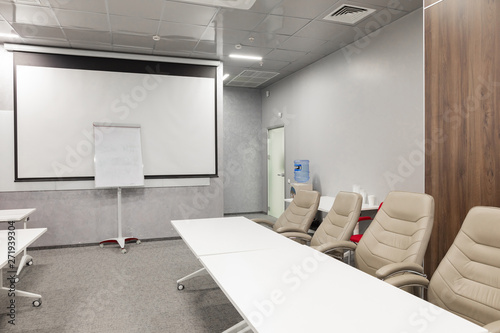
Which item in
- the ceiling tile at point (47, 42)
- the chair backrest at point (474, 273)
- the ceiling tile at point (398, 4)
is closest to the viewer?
the chair backrest at point (474, 273)

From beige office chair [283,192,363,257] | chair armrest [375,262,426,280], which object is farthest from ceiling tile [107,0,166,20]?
chair armrest [375,262,426,280]

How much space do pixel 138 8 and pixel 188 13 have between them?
0.57 m

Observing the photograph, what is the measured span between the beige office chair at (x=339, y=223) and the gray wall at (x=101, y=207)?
122 inches

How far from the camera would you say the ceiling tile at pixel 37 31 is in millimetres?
4598

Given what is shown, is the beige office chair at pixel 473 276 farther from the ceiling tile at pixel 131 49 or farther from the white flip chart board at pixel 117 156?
the ceiling tile at pixel 131 49

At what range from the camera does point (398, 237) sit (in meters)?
2.43

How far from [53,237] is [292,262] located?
468cm

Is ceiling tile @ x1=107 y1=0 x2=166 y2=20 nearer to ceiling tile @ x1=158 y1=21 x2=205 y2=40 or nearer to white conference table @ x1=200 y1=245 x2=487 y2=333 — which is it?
ceiling tile @ x1=158 y1=21 x2=205 y2=40

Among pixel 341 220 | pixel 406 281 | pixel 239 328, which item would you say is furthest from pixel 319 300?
pixel 341 220

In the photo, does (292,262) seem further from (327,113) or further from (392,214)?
(327,113)

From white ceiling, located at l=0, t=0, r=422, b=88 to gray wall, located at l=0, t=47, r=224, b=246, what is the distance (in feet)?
3.39

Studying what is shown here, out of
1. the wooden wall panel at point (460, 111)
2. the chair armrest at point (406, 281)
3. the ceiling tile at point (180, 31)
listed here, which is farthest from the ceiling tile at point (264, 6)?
the chair armrest at point (406, 281)

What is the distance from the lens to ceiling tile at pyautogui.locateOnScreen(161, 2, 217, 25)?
13.3ft

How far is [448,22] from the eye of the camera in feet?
8.34
